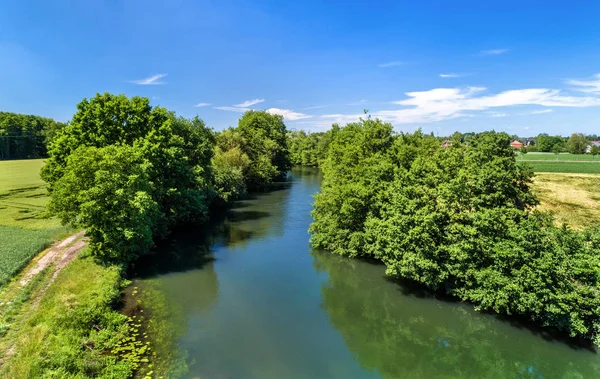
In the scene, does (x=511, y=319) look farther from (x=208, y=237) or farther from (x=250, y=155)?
(x=250, y=155)

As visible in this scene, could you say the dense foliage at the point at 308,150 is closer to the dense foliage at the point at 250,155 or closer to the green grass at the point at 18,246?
the dense foliage at the point at 250,155

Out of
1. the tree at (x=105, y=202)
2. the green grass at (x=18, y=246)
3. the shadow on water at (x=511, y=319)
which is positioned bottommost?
the shadow on water at (x=511, y=319)

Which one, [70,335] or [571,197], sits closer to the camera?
[70,335]

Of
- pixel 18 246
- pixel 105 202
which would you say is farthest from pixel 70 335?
pixel 18 246

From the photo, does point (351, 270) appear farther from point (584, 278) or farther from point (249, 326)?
point (584, 278)

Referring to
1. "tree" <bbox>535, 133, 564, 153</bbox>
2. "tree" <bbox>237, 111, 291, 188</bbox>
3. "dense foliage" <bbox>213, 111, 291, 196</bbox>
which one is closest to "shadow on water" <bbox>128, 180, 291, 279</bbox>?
"dense foliage" <bbox>213, 111, 291, 196</bbox>

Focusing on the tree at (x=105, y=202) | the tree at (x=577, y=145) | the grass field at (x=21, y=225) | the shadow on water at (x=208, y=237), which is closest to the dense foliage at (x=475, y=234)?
the shadow on water at (x=208, y=237)
